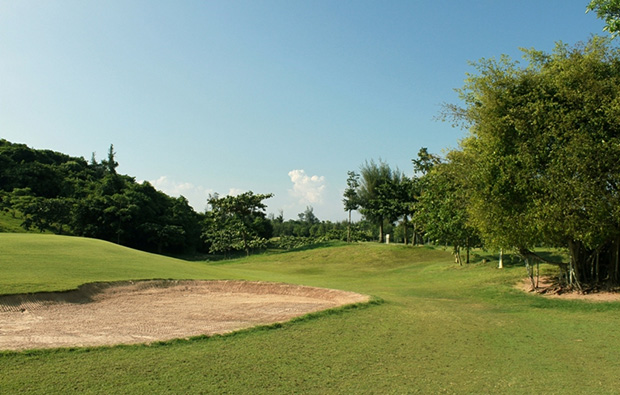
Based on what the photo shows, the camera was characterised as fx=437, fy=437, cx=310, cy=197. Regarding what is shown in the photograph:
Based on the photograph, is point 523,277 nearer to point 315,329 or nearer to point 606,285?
point 606,285

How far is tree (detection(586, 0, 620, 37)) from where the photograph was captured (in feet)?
37.6

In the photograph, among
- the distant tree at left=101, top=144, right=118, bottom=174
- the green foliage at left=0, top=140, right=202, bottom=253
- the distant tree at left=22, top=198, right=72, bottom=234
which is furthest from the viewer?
the distant tree at left=101, top=144, right=118, bottom=174

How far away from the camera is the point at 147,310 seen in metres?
15.3

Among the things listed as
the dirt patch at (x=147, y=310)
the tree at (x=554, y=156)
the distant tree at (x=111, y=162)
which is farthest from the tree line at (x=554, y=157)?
the distant tree at (x=111, y=162)

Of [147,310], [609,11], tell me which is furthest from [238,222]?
[609,11]

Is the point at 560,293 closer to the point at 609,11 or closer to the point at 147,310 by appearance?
the point at 609,11

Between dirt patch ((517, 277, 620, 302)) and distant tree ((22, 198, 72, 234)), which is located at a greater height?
distant tree ((22, 198, 72, 234))

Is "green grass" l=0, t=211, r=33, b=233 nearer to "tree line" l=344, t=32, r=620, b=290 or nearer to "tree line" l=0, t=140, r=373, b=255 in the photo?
"tree line" l=0, t=140, r=373, b=255

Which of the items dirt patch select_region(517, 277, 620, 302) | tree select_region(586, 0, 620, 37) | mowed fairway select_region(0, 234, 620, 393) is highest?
tree select_region(586, 0, 620, 37)

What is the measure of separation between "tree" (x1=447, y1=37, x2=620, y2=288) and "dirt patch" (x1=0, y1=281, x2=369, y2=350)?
25.3 feet

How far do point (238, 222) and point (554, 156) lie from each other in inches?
1826

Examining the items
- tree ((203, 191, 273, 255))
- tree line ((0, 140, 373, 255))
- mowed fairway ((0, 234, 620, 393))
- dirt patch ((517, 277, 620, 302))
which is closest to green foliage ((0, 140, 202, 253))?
tree line ((0, 140, 373, 255))

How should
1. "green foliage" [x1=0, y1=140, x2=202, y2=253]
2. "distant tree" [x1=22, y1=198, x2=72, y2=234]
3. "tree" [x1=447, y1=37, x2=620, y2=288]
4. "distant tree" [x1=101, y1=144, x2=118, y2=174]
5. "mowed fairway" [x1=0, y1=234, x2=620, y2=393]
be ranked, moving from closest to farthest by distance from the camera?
"mowed fairway" [x1=0, y1=234, x2=620, y2=393] → "tree" [x1=447, y1=37, x2=620, y2=288] → "distant tree" [x1=22, y1=198, x2=72, y2=234] → "green foliage" [x1=0, y1=140, x2=202, y2=253] → "distant tree" [x1=101, y1=144, x2=118, y2=174]

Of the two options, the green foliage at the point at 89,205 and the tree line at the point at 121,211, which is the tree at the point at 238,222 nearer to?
the tree line at the point at 121,211
